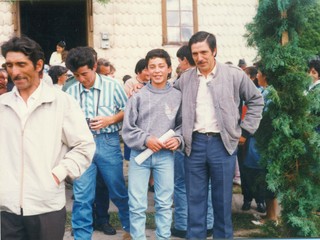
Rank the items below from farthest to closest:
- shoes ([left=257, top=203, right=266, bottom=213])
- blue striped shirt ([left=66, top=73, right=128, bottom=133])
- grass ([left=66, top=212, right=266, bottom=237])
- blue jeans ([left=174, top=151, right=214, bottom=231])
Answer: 1. shoes ([left=257, top=203, right=266, bottom=213])
2. grass ([left=66, top=212, right=266, bottom=237])
3. blue jeans ([left=174, top=151, right=214, bottom=231])
4. blue striped shirt ([left=66, top=73, right=128, bottom=133])

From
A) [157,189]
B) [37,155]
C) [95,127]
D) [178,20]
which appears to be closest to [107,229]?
[157,189]

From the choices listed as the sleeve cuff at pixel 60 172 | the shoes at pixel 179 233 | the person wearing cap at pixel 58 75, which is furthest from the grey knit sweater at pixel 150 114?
the person wearing cap at pixel 58 75

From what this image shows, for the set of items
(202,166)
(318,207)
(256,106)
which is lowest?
(318,207)

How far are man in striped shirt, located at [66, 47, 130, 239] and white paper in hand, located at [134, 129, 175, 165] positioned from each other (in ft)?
1.34

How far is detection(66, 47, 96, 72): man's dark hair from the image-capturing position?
5.06 m

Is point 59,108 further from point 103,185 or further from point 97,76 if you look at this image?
point 103,185

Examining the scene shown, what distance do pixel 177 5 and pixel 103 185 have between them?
8638 millimetres

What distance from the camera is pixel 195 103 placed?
191 inches

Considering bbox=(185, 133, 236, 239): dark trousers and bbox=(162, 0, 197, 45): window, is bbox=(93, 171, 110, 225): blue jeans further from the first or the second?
bbox=(162, 0, 197, 45): window

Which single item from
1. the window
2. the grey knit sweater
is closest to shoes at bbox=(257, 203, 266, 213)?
the grey knit sweater

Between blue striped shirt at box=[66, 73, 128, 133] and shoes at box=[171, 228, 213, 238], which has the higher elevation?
blue striped shirt at box=[66, 73, 128, 133]

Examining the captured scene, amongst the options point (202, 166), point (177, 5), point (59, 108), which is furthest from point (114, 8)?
point (59, 108)

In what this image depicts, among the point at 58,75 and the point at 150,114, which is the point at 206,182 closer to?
the point at 150,114

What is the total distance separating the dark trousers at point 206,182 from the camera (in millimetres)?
4809
